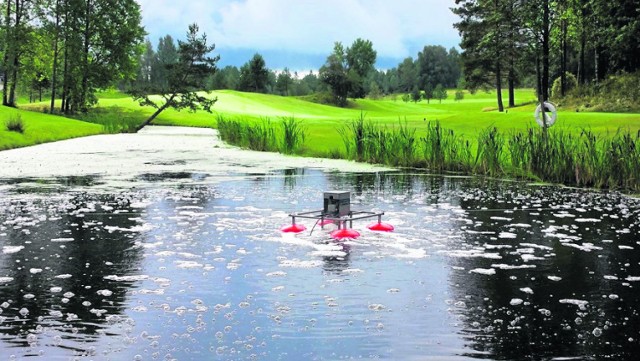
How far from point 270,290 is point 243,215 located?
5373 millimetres

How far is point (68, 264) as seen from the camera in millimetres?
8680

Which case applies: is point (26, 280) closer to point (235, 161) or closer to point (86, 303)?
point (86, 303)

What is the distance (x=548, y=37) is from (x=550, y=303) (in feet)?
202

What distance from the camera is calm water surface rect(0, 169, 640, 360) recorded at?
5699mm

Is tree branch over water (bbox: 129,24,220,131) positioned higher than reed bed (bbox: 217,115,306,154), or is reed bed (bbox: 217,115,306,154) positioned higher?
tree branch over water (bbox: 129,24,220,131)

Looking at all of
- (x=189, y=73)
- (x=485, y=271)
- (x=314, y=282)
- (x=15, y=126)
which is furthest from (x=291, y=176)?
(x=189, y=73)

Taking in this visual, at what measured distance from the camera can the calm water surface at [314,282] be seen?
570 centimetres

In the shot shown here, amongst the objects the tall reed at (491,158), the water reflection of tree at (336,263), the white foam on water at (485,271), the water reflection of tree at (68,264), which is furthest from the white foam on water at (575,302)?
the tall reed at (491,158)

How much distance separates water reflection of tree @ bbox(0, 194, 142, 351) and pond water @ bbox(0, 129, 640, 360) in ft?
0.09

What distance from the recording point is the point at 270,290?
7383 millimetres

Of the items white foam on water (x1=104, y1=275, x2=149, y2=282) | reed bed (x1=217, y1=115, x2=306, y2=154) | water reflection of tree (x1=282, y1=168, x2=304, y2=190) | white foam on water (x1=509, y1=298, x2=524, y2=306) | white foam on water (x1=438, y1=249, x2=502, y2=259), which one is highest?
reed bed (x1=217, y1=115, x2=306, y2=154)

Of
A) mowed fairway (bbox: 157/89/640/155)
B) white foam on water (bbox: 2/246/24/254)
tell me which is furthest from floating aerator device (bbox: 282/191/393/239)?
mowed fairway (bbox: 157/89/640/155)

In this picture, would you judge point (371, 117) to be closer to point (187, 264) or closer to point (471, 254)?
point (471, 254)

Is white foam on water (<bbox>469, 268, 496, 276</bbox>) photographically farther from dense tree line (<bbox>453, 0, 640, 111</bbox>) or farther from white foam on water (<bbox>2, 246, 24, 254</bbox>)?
dense tree line (<bbox>453, 0, 640, 111</bbox>)
